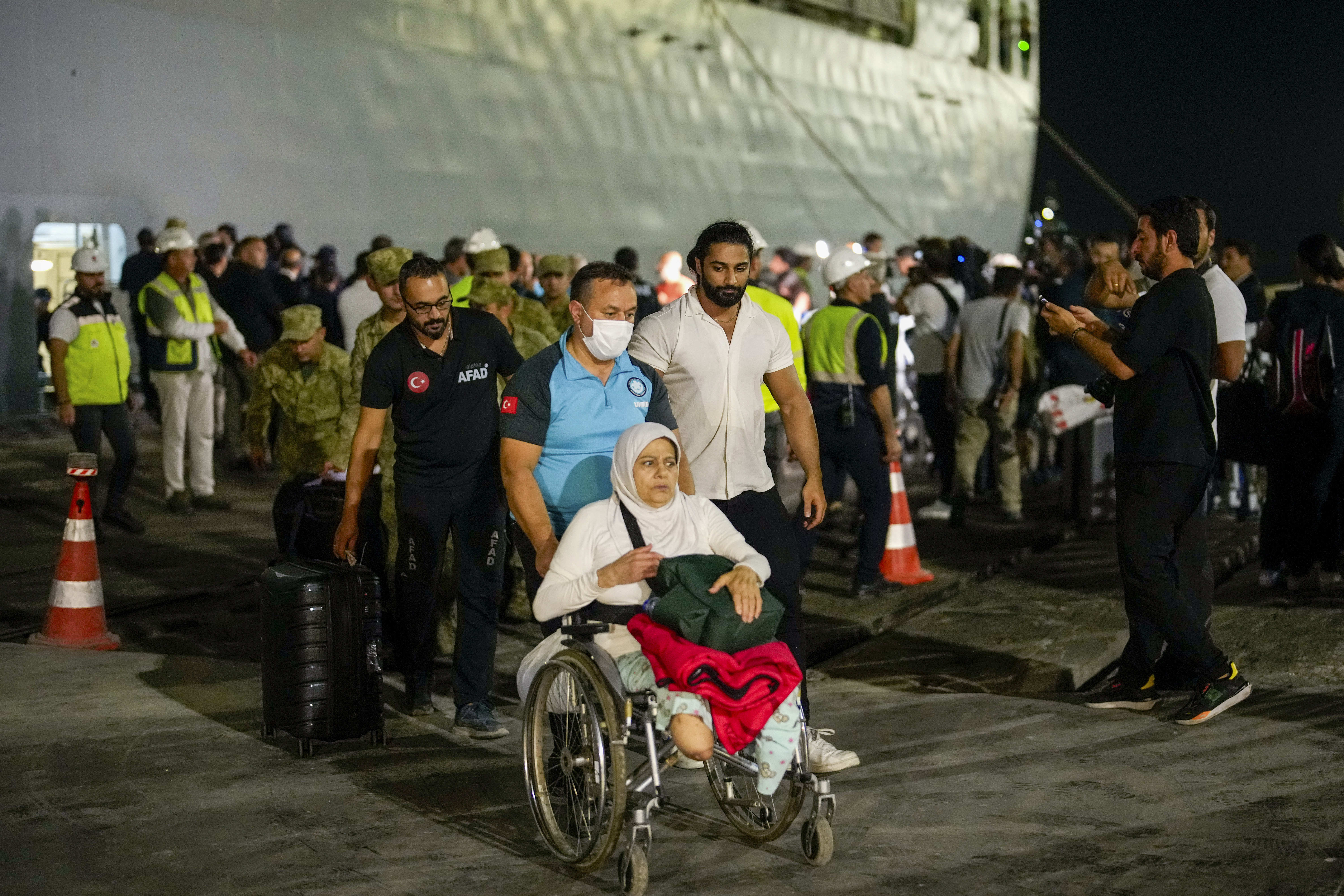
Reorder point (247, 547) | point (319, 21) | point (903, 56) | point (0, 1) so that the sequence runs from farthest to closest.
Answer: point (903, 56)
point (319, 21)
point (0, 1)
point (247, 547)

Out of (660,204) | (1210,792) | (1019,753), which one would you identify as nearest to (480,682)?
(1019,753)

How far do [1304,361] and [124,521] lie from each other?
7.83m

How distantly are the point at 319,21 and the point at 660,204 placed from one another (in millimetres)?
6750

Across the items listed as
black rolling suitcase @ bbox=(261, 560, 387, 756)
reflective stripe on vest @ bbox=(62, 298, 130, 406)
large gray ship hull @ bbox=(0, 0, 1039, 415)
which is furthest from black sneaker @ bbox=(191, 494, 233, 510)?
black rolling suitcase @ bbox=(261, 560, 387, 756)

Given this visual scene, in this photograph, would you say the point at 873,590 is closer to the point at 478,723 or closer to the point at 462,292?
the point at 462,292

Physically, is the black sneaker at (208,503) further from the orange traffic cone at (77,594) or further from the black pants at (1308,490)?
the black pants at (1308,490)

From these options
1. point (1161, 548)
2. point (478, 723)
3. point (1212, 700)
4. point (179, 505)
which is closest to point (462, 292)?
point (179, 505)

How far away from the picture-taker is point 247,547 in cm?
1043

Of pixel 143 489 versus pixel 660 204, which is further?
pixel 660 204

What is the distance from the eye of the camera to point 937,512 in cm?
1191

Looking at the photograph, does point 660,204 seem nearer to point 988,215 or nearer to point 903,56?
point 903,56

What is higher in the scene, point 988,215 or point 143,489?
point 988,215

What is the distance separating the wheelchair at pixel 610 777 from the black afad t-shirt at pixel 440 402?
4.95ft

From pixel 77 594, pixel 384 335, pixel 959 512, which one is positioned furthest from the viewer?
pixel 959 512
